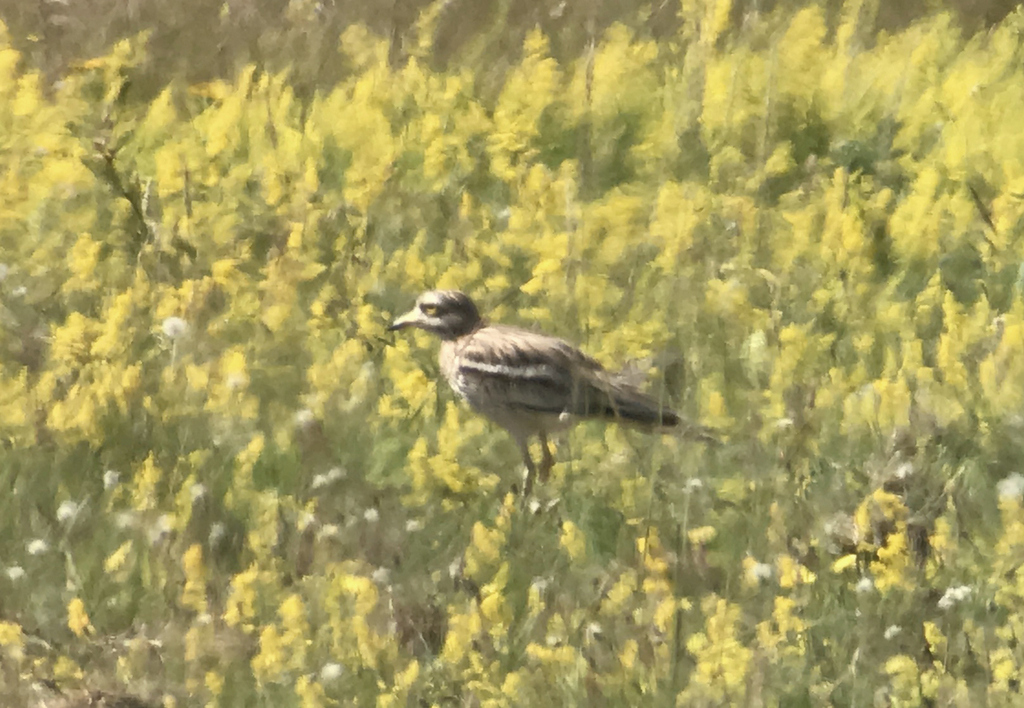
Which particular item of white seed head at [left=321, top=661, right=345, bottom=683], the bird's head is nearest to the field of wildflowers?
white seed head at [left=321, top=661, right=345, bottom=683]

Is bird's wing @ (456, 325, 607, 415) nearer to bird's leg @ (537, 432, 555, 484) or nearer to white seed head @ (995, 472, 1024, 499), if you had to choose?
bird's leg @ (537, 432, 555, 484)

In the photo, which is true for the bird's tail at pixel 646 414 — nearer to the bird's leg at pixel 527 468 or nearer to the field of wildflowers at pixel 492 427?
the field of wildflowers at pixel 492 427

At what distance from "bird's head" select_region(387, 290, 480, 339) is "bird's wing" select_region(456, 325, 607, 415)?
113 millimetres

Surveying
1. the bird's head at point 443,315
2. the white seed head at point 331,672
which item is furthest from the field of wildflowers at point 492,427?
the bird's head at point 443,315

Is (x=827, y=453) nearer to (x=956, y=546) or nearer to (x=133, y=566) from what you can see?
(x=956, y=546)

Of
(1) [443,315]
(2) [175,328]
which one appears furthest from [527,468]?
(2) [175,328]

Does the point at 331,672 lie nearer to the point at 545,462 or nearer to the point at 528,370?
the point at 545,462

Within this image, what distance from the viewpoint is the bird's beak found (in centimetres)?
430

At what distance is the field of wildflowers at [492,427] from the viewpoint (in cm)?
282

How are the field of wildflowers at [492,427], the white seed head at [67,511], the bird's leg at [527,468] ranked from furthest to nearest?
1. the bird's leg at [527,468]
2. the white seed head at [67,511]
3. the field of wildflowers at [492,427]

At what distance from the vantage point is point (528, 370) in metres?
4.03

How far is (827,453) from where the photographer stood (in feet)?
11.7

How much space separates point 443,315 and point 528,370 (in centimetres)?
40

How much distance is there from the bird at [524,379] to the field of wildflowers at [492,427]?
93 mm
